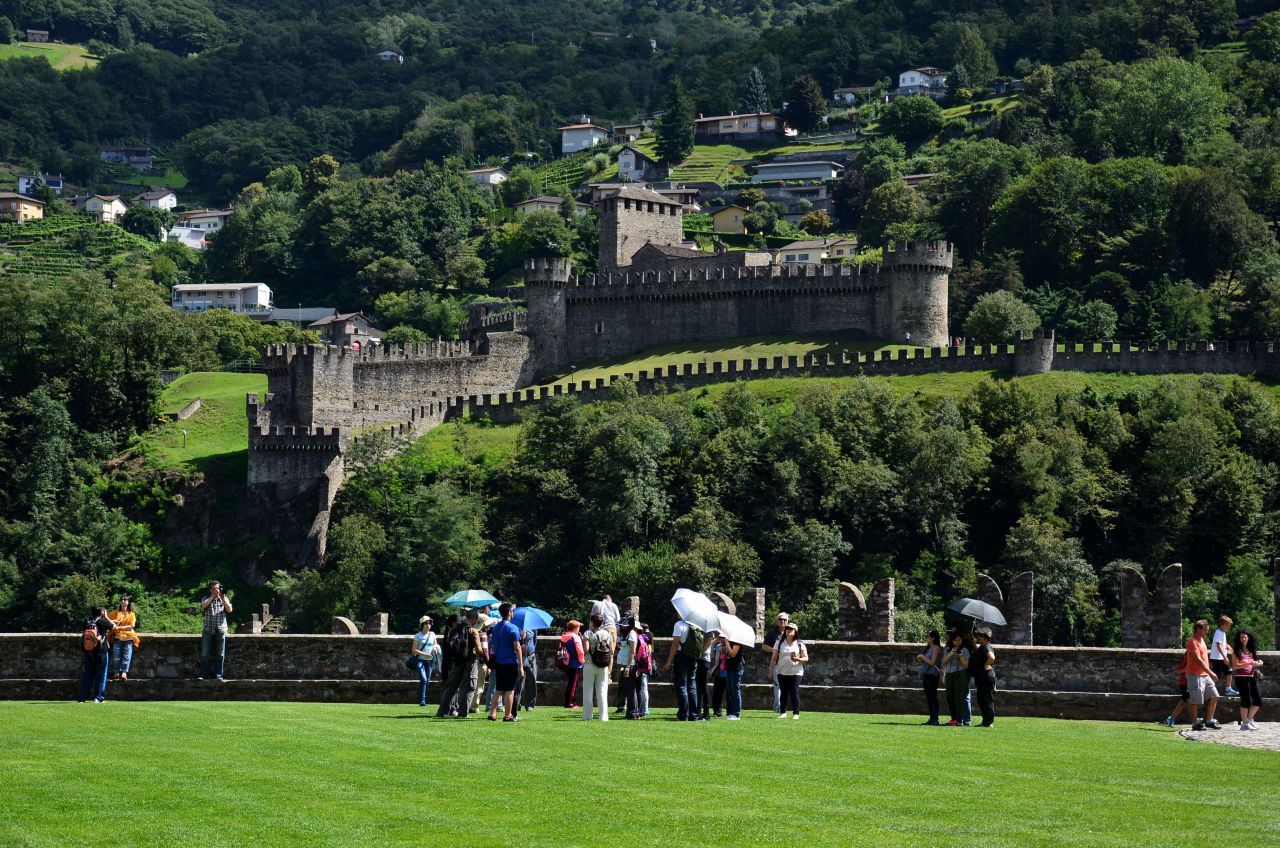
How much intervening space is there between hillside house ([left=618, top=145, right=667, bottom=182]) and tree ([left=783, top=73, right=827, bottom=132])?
46.9ft

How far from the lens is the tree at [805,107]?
572ft

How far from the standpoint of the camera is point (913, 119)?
506 feet

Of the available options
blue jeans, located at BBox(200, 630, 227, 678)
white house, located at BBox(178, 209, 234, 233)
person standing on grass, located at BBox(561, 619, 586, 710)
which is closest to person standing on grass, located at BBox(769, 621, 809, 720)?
person standing on grass, located at BBox(561, 619, 586, 710)

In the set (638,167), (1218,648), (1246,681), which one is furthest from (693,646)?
(638,167)

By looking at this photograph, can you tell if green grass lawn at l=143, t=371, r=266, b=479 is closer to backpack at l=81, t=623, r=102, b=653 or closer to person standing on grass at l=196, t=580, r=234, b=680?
person standing on grass at l=196, t=580, r=234, b=680

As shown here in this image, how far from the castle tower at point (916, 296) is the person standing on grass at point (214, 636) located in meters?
59.1

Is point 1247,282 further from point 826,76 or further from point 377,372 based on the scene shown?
point 826,76

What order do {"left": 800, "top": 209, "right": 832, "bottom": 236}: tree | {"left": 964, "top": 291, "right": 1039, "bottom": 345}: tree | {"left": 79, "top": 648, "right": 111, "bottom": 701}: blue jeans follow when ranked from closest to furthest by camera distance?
{"left": 79, "top": 648, "right": 111, "bottom": 701}: blue jeans → {"left": 964, "top": 291, "right": 1039, "bottom": 345}: tree → {"left": 800, "top": 209, "right": 832, "bottom": 236}: tree

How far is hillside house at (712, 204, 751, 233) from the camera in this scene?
138 metres

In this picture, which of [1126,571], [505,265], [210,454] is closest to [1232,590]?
[1126,571]

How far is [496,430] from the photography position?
3287 inches

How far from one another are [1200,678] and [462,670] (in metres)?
10.2

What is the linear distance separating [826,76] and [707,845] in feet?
566

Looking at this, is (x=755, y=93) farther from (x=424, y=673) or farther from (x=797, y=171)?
(x=424, y=673)
